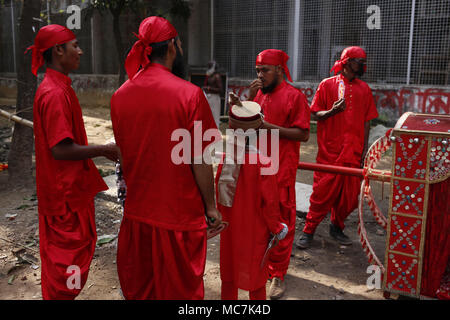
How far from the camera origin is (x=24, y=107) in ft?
20.2

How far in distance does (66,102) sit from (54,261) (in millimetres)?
1032

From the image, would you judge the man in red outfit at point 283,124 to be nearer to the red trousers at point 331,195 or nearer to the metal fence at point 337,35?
the red trousers at point 331,195

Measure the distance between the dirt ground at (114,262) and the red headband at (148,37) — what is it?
6.72 ft

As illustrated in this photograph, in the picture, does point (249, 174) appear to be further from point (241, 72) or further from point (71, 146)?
point (241, 72)

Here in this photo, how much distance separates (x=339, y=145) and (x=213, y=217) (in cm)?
234

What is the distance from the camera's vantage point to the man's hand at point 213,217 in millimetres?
2336

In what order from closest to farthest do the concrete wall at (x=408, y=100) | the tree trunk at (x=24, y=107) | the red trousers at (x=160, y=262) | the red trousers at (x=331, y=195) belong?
1. the red trousers at (x=160, y=262)
2. the red trousers at (x=331, y=195)
3. the tree trunk at (x=24, y=107)
4. the concrete wall at (x=408, y=100)

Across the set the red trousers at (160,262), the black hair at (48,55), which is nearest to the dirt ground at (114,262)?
the red trousers at (160,262)

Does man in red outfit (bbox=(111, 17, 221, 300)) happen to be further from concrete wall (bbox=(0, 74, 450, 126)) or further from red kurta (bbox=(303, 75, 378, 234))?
concrete wall (bbox=(0, 74, 450, 126))

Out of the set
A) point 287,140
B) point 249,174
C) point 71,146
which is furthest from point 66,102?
point 287,140

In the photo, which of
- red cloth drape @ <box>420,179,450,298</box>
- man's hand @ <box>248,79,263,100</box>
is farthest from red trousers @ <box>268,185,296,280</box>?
red cloth drape @ <box>420,179,450,298</box>

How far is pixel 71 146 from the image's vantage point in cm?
259

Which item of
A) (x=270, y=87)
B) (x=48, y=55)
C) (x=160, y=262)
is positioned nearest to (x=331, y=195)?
(x=270, y=87)
